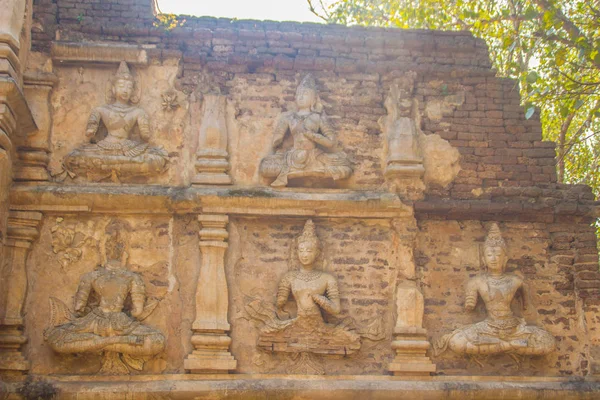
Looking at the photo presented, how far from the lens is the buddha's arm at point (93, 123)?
797 centimetres

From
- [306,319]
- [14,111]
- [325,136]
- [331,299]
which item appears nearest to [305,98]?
[325,136]

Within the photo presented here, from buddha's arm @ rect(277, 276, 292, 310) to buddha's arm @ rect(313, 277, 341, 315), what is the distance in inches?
10.5

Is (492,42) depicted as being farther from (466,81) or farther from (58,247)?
(58,247)

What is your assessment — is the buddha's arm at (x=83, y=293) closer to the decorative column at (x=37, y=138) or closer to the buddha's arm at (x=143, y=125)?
the decorative column at (x=37, y=138)

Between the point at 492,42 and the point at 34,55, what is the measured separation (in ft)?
26.3

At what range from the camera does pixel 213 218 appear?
7742 millimetres

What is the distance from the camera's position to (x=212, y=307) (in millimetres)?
7520

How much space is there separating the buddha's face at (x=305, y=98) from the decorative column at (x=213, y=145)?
30.5 inches

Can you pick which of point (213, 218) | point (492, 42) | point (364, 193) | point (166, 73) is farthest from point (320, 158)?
point (492, 42)

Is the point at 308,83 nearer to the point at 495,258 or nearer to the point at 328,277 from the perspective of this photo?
the point at 328,277

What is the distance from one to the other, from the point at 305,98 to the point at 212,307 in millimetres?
2385

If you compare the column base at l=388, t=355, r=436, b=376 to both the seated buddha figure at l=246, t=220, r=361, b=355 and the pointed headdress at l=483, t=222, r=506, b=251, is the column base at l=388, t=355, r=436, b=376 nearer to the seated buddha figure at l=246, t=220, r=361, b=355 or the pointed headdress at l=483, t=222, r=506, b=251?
the seated buddha figure at l=246, t=220, r=361, b=355

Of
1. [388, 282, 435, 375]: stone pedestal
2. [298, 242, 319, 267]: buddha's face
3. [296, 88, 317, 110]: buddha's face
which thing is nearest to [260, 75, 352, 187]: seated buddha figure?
[296, 88, 317, 110]: buddha's face

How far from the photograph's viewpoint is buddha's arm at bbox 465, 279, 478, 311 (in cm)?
771
